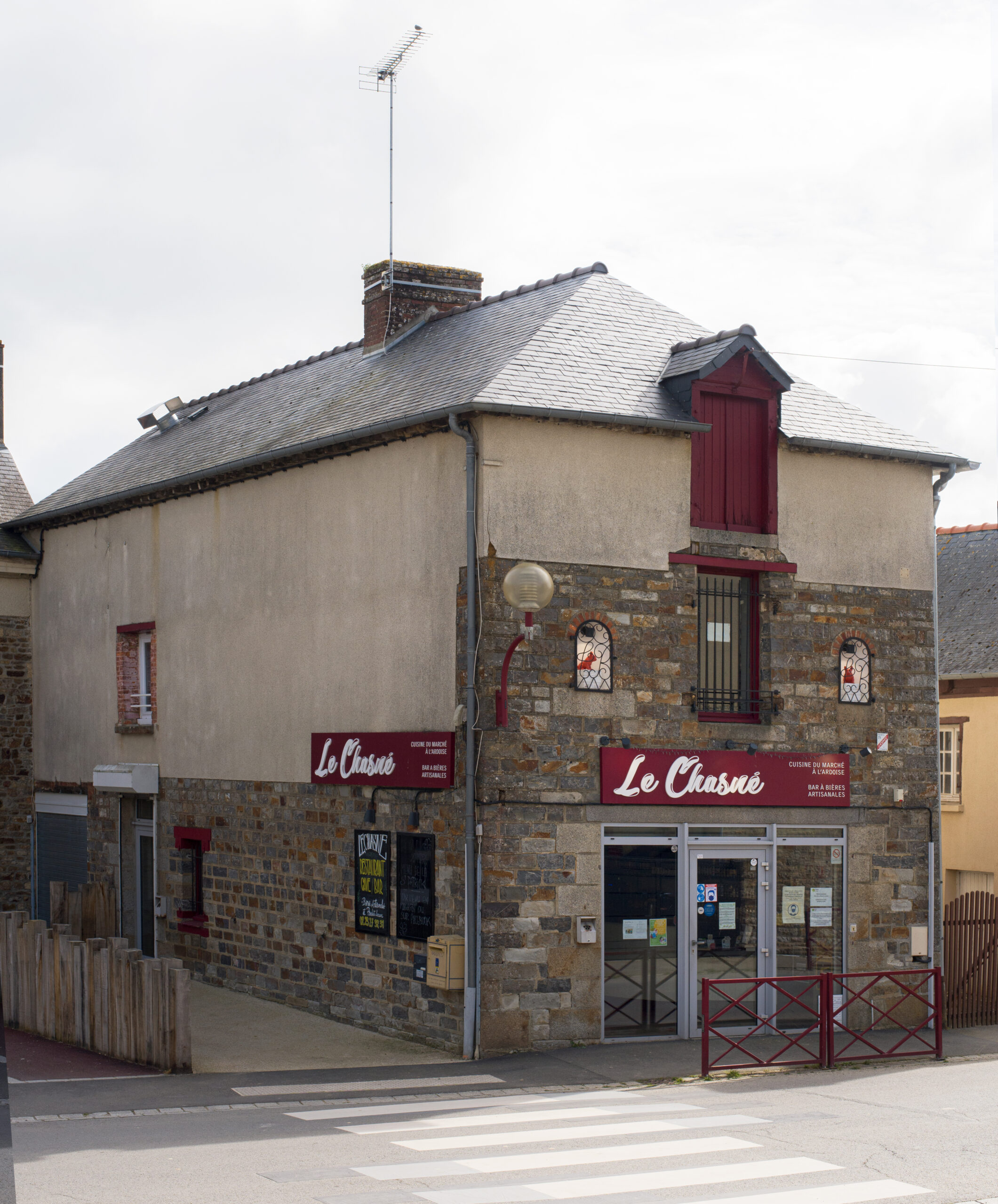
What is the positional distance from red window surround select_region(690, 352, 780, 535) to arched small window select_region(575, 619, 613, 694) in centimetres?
156

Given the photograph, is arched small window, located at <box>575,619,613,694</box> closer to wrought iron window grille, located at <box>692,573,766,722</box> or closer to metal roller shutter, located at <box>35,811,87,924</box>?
wrought iron window grille, located at <box>692,573,766,722</box>

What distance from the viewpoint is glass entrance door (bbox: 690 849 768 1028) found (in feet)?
45.9

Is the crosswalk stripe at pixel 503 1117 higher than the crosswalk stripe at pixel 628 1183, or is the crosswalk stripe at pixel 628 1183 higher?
the crosswalk stripe at pixel 628 1183

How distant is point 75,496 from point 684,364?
10.5m

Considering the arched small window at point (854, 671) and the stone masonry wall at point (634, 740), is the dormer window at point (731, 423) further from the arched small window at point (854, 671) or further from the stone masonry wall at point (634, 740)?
the arched small window at point (854, 671)

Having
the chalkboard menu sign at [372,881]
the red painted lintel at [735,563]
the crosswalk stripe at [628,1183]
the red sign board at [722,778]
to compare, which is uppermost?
the red painted lintel at [735,563]

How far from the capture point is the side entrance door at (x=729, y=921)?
1398 cm

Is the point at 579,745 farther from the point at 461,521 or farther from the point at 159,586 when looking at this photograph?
the point at 159,586

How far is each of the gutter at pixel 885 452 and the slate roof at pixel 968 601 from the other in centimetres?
701

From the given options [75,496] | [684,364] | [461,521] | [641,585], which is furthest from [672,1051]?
[75,496]

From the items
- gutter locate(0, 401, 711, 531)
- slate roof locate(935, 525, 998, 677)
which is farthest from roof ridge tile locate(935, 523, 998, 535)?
gutter locate(0, 401, 711, 531)

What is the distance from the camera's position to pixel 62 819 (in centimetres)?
2069

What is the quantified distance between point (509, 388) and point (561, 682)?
2.71 metres

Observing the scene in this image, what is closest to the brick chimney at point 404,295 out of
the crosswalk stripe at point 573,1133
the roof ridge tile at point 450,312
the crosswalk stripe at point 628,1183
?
the roof ridge tile at point 450,312
